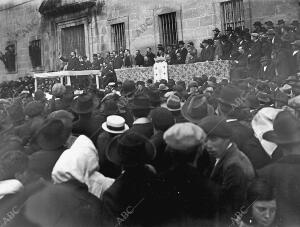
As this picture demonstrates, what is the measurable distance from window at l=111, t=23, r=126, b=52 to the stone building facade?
0.14 ft

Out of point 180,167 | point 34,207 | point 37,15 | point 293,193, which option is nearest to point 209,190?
point 180,167

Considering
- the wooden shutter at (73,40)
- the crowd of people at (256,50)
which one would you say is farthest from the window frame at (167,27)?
the wooden shutter at (73,40)

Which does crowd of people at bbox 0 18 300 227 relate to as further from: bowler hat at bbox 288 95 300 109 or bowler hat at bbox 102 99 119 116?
bowler hat at bbox 102 99 119 116

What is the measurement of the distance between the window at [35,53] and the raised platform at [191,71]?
1018 cm

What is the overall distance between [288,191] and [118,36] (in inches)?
645

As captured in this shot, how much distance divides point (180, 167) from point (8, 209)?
42.6 inches

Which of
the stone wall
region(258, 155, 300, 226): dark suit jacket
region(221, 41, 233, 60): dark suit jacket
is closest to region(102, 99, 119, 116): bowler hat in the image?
region(258, 155, 300, 226): dark suit jacket

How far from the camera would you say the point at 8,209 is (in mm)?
2684

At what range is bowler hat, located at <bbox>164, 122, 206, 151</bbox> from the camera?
2.67m

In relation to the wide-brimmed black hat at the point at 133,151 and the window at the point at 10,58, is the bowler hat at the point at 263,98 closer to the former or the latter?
the wide-brimmed black hat at the point at 133,151

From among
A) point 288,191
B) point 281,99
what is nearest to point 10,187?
point 288,191

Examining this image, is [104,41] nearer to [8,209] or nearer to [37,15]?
[37,15]

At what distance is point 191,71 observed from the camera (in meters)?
11.4

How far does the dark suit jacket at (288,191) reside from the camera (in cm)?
271
